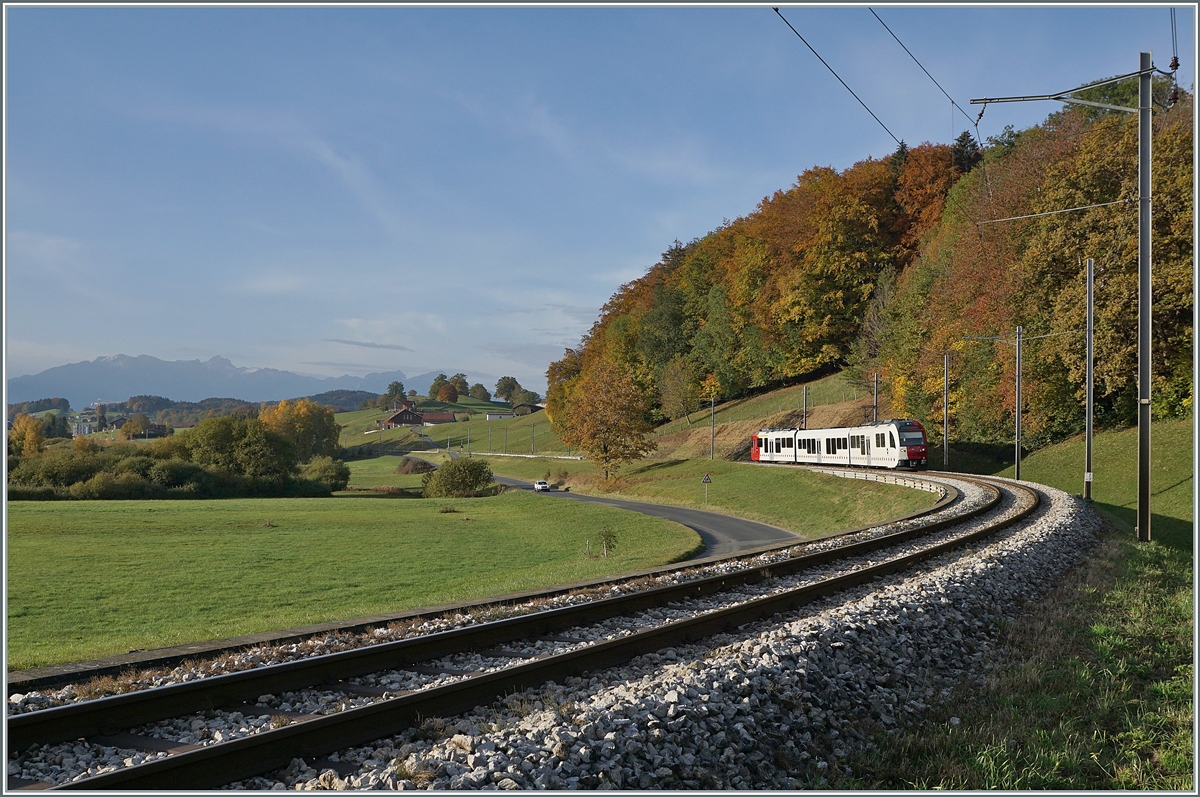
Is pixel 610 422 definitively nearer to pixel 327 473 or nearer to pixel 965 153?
pixel 327 473

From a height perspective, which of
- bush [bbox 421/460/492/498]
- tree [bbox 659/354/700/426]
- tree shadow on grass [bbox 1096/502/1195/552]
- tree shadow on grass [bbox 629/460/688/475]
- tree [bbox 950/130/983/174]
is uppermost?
tree [bbox 950/130/983/174]

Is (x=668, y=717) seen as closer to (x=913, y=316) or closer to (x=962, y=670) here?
(x=962, y=670)

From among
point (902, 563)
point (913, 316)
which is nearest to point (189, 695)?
point (902, 563)

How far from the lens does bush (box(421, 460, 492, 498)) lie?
73375mm

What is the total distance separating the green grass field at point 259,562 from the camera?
56.9 feet

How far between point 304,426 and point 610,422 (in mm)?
43266

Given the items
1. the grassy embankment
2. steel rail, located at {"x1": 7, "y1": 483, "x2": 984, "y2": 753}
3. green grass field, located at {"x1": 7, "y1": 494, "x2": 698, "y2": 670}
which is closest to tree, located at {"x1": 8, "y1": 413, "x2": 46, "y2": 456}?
green grass field, located at {"x1": 7, "y1": 494, "x2": 698, "y2": 670}

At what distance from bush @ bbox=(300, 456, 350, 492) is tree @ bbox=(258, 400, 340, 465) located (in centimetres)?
180

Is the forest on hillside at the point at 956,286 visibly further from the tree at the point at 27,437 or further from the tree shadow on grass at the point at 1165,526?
the tree at the point at 27,437

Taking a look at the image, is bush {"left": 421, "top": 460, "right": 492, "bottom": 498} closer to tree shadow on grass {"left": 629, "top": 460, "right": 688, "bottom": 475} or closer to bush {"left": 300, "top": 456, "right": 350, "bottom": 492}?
bush {"left": 300, "top": 456, "right": 350, "bottom": 492}

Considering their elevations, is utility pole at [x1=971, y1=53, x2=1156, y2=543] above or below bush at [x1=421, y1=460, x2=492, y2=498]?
above

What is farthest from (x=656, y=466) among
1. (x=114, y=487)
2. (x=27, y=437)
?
(x=27, y=437)

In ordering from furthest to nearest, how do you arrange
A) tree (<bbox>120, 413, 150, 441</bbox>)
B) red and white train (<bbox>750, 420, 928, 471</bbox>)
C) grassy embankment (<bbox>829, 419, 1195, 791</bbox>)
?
tree (<bbox>120, 413, 150, 441</bbox>), red and white train (<bbox>750, 420, 928, 471</bbox>), grassy embankment (<bbox>829, 419, 1195, 791</bbox>)

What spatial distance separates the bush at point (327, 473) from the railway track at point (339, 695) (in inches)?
2931
